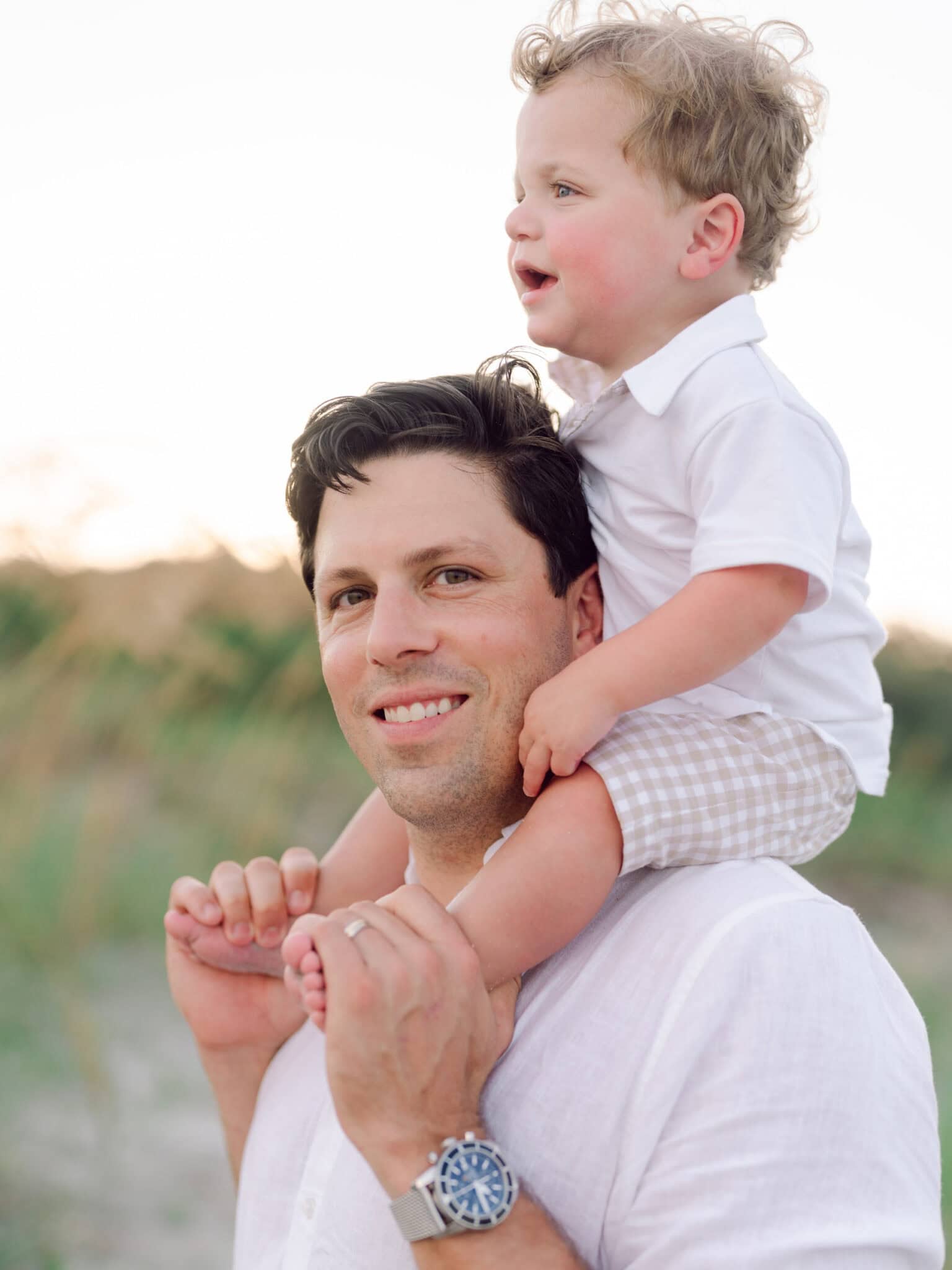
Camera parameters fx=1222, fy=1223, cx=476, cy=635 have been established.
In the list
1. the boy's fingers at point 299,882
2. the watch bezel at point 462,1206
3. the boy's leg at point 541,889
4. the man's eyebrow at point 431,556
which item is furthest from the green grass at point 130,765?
the watch bezel at point 462,1206

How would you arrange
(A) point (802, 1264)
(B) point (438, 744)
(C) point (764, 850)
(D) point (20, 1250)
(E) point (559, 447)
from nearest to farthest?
(A) point (802, 1264), (C) point (764, 850), (B) point (438, 744), (E) point (559, 447), (D) point (20, 1250)

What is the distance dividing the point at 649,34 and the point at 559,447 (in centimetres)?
66

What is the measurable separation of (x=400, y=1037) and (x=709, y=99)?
146 cm

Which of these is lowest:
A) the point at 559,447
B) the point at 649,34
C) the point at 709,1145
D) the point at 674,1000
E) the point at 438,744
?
the point at 709,1145

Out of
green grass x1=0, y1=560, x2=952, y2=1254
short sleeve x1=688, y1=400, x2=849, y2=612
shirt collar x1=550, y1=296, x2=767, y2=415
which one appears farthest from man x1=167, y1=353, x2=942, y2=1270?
green grass x1=0, y1=560, x2=952, y2=1254

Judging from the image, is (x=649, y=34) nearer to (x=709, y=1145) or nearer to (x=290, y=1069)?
(x=709, y=1145)

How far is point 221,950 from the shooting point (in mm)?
2230

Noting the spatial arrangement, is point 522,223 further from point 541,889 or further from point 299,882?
point 299,882

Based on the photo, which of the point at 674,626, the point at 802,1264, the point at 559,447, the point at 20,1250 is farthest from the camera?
the point at 20,1250

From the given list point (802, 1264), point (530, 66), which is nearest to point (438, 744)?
point (802, 1264)

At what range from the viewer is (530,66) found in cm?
200

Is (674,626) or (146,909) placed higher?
(674,626)

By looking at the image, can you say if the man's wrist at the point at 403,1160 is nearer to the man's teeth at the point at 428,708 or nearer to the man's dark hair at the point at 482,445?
the man's teeth at the point at 428,708

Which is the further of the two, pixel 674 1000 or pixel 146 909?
pixel 146 909
